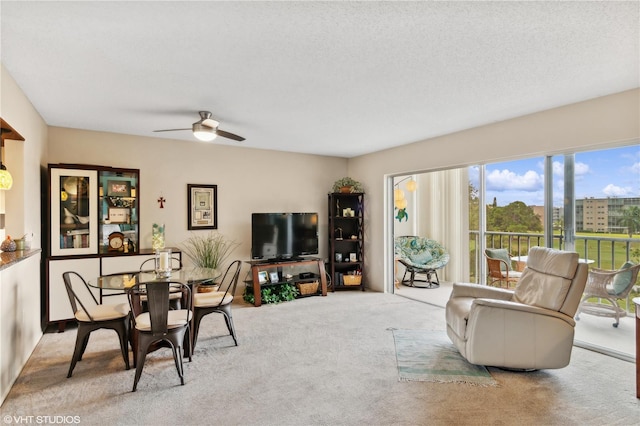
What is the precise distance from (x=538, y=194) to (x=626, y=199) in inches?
77.6

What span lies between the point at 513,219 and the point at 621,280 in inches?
98.5

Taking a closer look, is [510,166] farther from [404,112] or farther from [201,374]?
[201,374]

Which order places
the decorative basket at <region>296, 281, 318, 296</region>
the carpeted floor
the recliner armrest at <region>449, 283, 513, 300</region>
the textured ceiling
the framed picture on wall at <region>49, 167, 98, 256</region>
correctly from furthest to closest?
the decorative basket at <region>296, 281, 318, 296</region> → the framed picture on wall at <region>49, 167, 98, 256</region> → the recliner armrest at <region>449, 283, 513, 300</region> → the carpeted floor → the textured ceiling

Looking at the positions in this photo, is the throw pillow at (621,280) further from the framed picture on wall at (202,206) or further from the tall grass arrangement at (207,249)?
the framed picture on wall at (202,206)

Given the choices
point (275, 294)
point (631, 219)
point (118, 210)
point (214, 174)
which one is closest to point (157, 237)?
point (118, 210)

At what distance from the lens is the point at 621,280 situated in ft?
11.3

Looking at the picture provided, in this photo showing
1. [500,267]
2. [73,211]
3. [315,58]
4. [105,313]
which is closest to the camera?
[315,58]

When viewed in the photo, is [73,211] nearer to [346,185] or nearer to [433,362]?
[346,185]

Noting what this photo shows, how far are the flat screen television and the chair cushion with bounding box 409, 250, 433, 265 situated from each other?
1889mm

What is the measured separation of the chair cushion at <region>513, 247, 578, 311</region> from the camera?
A: 2.88 meters

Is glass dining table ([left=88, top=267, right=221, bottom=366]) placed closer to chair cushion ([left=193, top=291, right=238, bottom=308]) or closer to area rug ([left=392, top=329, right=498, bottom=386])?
chair cushion ([left=193, top=291, right=238, bottom=308])

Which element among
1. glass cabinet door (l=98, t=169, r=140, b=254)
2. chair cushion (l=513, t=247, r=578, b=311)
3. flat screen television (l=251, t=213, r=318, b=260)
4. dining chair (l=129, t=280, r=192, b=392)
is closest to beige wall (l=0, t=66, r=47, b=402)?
glass cabinet door (l=98, t=169, r=140, b=254)

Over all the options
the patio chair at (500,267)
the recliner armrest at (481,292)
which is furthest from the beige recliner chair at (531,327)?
the patio chair at (500,267)

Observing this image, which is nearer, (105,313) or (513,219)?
(105,313)
